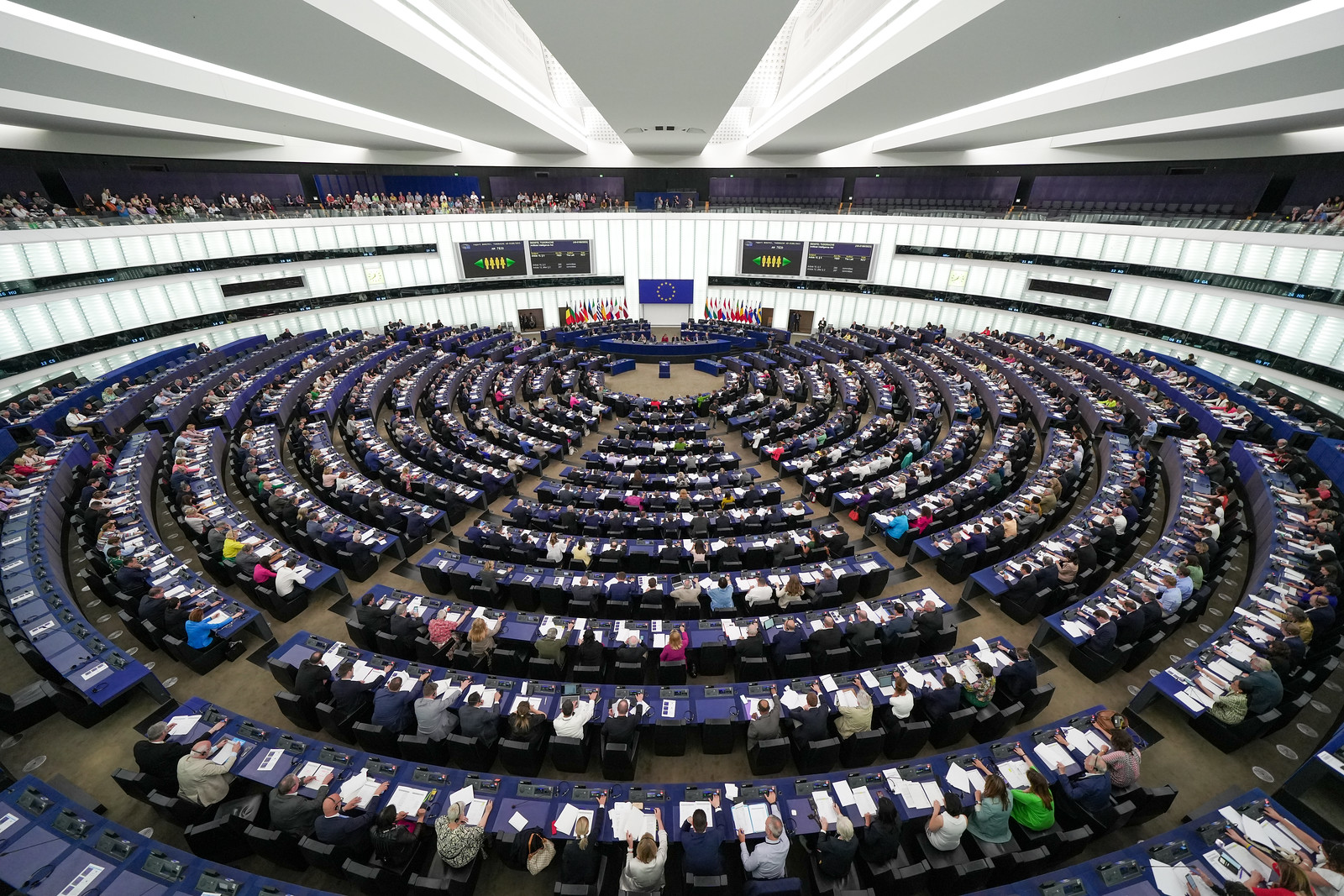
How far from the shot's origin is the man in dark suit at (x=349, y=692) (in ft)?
25.6

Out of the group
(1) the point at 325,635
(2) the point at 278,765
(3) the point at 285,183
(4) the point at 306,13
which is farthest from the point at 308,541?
(3) the point at 285,183

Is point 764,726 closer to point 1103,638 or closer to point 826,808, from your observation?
point 826,808

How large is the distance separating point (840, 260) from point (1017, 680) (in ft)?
104

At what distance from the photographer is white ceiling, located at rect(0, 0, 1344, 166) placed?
34.3 feet

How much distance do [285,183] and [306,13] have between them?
27112mm

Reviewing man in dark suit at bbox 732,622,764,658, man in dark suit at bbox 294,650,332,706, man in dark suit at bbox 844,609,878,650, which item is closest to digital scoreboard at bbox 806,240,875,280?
man in dark suit at bbox 844,609,878,650

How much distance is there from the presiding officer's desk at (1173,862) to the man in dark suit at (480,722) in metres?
6.30

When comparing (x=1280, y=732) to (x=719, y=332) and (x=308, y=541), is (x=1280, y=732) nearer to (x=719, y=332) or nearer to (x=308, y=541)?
(x=308, y=541)

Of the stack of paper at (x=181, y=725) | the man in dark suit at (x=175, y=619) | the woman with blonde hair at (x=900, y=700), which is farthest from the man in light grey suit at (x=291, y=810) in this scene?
the woman with blonde hair at (x=900, y=700)

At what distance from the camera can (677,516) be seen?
525 inches

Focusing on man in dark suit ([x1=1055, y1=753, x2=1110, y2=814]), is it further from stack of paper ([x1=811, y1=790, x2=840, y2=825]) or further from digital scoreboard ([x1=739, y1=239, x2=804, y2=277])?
digital scoreboard ([x1=739, y1=239, x2=804, y2=277])

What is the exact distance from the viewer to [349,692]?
7.82 m

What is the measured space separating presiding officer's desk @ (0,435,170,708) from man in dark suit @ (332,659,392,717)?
3.18 meters

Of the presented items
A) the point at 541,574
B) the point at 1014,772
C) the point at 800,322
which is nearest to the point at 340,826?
the point at 541,574
